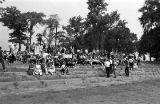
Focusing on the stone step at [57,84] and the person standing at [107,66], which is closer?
the stone step at [57,84]

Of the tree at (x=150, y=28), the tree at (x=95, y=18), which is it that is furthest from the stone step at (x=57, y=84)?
the tree at (x=95, y=18)

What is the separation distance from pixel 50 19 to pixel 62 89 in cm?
4489

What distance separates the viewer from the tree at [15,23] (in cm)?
6117

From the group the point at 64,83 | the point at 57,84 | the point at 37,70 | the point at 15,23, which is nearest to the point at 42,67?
the point at 37,70

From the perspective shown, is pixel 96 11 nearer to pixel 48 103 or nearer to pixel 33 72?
pixel 33 72

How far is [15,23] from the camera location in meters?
61.8

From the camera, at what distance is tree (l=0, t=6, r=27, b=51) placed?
2408 inches

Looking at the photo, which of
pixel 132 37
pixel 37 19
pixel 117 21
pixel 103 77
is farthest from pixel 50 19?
pixel 103 77

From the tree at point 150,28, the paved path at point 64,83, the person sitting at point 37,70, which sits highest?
the tree at point 150,28

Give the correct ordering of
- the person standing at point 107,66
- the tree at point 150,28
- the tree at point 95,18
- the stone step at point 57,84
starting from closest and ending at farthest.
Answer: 1. the stone step at point 57,84
2. the person standing at point 107,66
3. the tree at point 150,28
4. the tree at point 95,18

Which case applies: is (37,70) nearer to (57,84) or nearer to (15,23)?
(57,84)

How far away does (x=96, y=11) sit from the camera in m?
64.7

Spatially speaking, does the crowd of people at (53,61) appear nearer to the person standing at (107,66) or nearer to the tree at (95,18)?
the person standing at (107,66)

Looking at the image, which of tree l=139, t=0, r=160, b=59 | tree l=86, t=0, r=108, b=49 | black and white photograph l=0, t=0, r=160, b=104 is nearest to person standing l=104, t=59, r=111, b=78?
black and white photograph l=0, t=0, r=160, b=104
